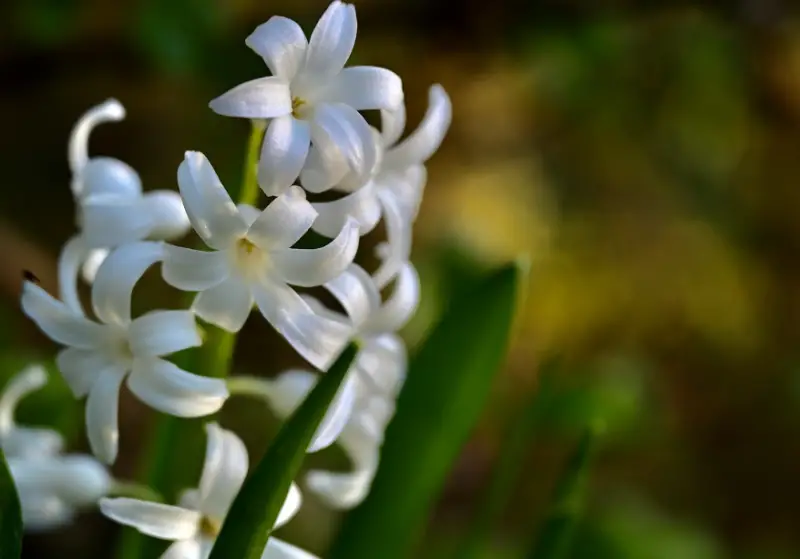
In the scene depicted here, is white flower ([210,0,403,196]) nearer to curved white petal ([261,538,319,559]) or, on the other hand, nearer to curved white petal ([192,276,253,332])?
curved white petal ([192,276,253,332])

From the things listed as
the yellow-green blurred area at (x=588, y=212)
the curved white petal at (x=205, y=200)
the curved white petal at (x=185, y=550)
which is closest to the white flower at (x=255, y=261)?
the curved white petal at (x=205, y=200)

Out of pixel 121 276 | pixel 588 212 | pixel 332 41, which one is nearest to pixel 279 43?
pixel 332 41

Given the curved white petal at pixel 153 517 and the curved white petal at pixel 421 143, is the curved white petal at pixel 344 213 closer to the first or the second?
the curved white petal at pixel 421 143

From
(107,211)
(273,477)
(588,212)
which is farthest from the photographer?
(588,212)

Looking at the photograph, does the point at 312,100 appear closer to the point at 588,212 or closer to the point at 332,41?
the point at 332,41

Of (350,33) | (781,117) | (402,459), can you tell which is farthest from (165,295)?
(781,117)

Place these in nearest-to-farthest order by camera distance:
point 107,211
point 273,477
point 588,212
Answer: point 273,477, point 107,211, point 588,212
